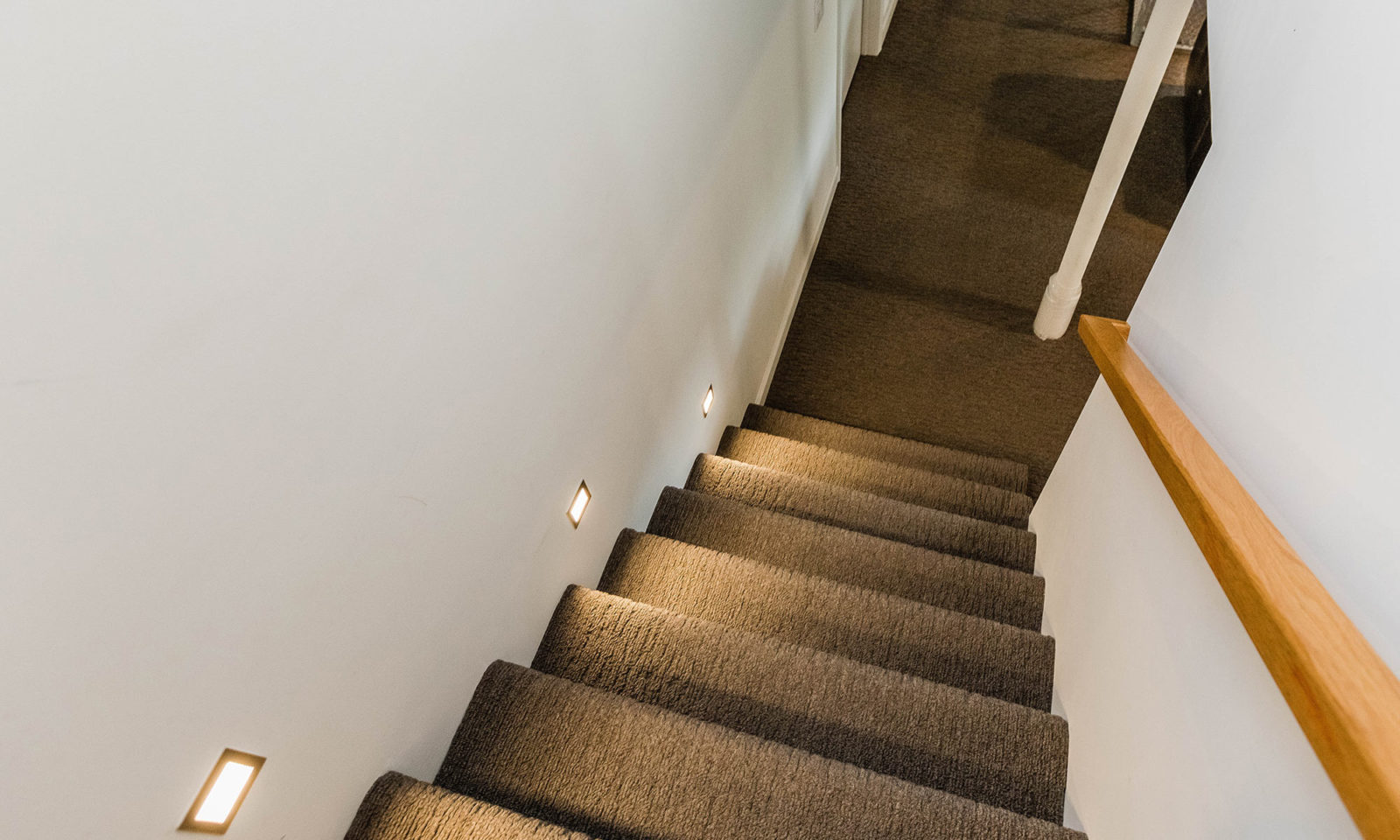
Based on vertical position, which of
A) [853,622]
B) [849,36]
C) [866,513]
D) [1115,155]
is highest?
[849,36]

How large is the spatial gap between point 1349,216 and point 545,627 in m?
1.61

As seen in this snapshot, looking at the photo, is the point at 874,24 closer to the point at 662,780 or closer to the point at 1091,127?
the point at 1091,127

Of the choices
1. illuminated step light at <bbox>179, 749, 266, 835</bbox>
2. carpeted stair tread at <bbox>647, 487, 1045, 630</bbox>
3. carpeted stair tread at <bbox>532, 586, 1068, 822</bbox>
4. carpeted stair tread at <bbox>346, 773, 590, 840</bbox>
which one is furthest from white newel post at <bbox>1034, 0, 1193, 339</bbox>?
illuminated step light at <bbox>179, 749, 266, 835</bbox>

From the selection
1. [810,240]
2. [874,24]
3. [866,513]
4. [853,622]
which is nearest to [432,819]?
[853,622]

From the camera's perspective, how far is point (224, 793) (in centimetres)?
103

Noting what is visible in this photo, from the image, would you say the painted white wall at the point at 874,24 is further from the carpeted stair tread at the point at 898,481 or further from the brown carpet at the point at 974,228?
the carpeted stair tread at the point at 898,481

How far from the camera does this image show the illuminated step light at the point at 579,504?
6.15 ft

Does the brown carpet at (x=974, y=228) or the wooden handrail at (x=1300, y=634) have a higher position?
the brown carpet at (x=974, y=228)

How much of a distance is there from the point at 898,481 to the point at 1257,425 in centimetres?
161

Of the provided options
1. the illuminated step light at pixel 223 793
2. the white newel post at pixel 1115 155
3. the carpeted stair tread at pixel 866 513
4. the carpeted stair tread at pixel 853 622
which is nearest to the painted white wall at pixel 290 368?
the illuminated step light at pixel 223 793

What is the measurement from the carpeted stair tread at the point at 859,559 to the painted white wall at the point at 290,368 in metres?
0.59

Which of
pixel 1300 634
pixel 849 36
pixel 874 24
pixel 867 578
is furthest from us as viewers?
pixel 874 24

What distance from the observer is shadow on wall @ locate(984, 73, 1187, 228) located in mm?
4387

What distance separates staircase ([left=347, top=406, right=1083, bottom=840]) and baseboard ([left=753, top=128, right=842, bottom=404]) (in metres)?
1.40
